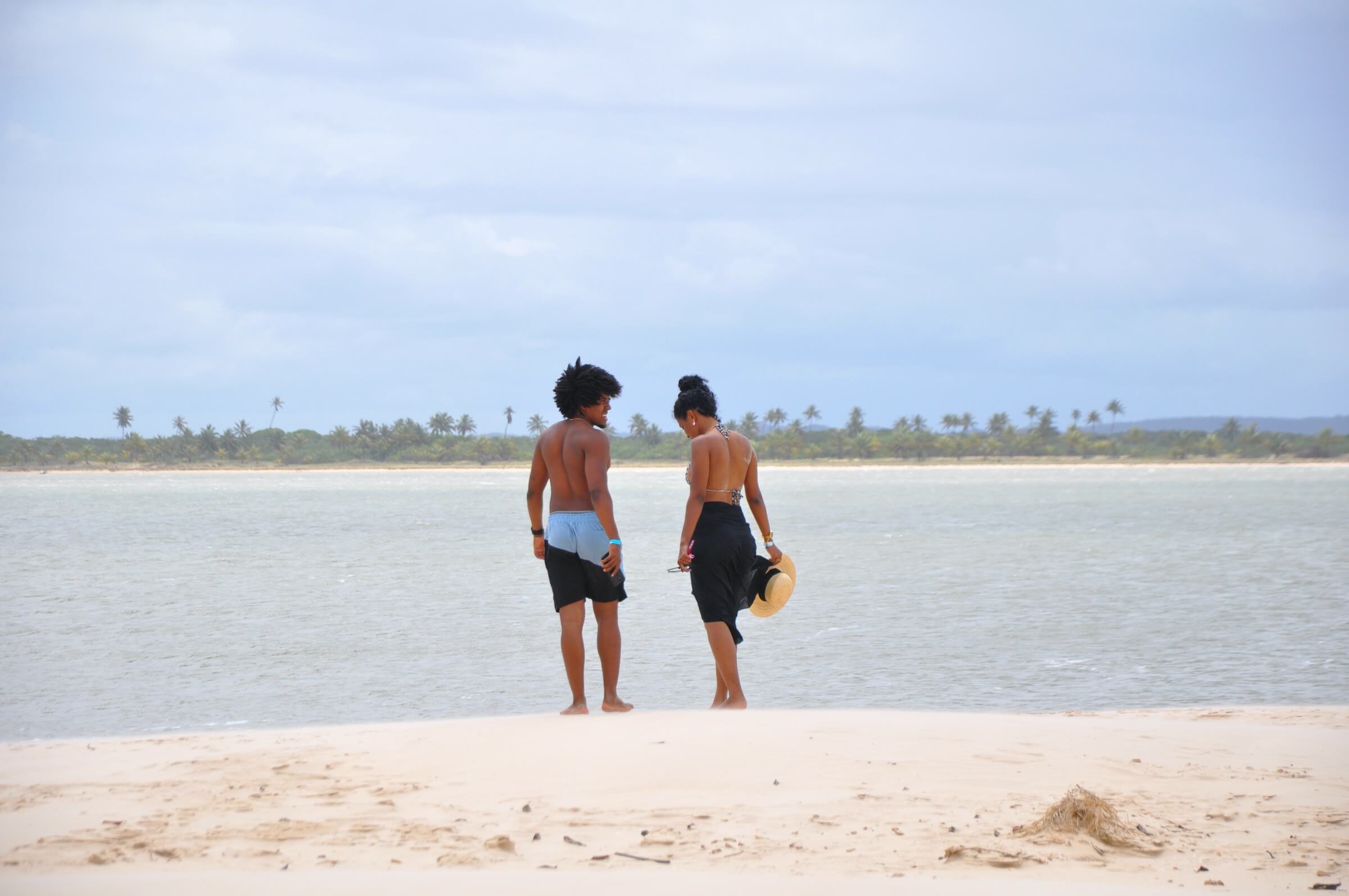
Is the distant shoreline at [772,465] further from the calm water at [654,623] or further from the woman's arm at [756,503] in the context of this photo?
the woman's arm at [756,503]

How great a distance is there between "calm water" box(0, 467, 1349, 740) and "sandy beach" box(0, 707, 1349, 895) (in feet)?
7.15

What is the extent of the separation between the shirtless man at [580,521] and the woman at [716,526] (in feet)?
1.44

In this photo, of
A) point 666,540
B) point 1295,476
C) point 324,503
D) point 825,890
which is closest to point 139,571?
point 666,540

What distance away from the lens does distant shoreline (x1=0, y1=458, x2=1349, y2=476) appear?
13912 centimetres

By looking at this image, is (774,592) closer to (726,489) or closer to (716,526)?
(716,526)

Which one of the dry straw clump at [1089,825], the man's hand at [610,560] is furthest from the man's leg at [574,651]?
the dry straw clump at [1089,825]

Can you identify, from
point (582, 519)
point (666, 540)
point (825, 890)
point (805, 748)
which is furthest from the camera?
point (666, 540)

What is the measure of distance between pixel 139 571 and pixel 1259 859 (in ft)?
63.3

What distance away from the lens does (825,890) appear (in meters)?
3.80

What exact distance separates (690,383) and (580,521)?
3.47ft

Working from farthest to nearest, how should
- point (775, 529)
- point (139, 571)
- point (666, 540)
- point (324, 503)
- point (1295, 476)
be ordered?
point (1295, 476) → point (324, 503) → point (775, 529) → point (666, 540) → point (139, 571)

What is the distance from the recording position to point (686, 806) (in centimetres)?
473

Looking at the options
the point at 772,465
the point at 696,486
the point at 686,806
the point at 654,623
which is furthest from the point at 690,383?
the point at 772,465

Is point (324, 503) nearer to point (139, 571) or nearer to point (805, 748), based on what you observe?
point (139, 571)
